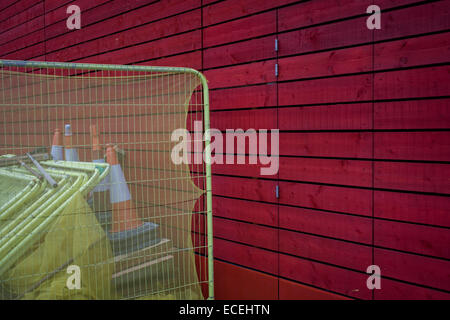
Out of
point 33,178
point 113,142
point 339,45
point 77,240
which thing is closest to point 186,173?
point 113,142

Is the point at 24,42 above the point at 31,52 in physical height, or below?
above

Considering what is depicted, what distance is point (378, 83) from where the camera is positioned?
2.65 metres

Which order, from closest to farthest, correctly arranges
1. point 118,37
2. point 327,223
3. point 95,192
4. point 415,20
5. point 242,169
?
1. point 415,20
2. point 95,192
3. point 327,223
4. point 242,169
5. point 118,37

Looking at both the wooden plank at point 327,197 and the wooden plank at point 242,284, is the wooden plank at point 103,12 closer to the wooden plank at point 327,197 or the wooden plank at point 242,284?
the wooden plank at point 327,197

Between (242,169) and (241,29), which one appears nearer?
(241,29)

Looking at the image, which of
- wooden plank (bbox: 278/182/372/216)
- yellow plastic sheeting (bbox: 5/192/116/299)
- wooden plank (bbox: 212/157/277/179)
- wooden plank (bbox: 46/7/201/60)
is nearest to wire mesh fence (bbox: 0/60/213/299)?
yellow plastic sheeting (bbox: 5/192/116/299)

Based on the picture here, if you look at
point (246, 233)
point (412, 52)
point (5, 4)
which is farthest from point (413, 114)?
point (5, 4)

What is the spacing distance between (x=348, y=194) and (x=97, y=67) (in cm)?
187


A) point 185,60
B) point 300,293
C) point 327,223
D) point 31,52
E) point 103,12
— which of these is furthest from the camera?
point 31,52

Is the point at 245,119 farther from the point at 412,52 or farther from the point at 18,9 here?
the point at 18,9

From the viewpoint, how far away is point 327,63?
9.44 ft

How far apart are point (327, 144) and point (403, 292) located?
1.07m

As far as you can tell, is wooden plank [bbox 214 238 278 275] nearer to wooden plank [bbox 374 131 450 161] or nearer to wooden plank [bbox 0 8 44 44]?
wooden plank [bbox 374 131 450 161]

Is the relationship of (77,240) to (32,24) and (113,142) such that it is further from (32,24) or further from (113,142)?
(32,24)
